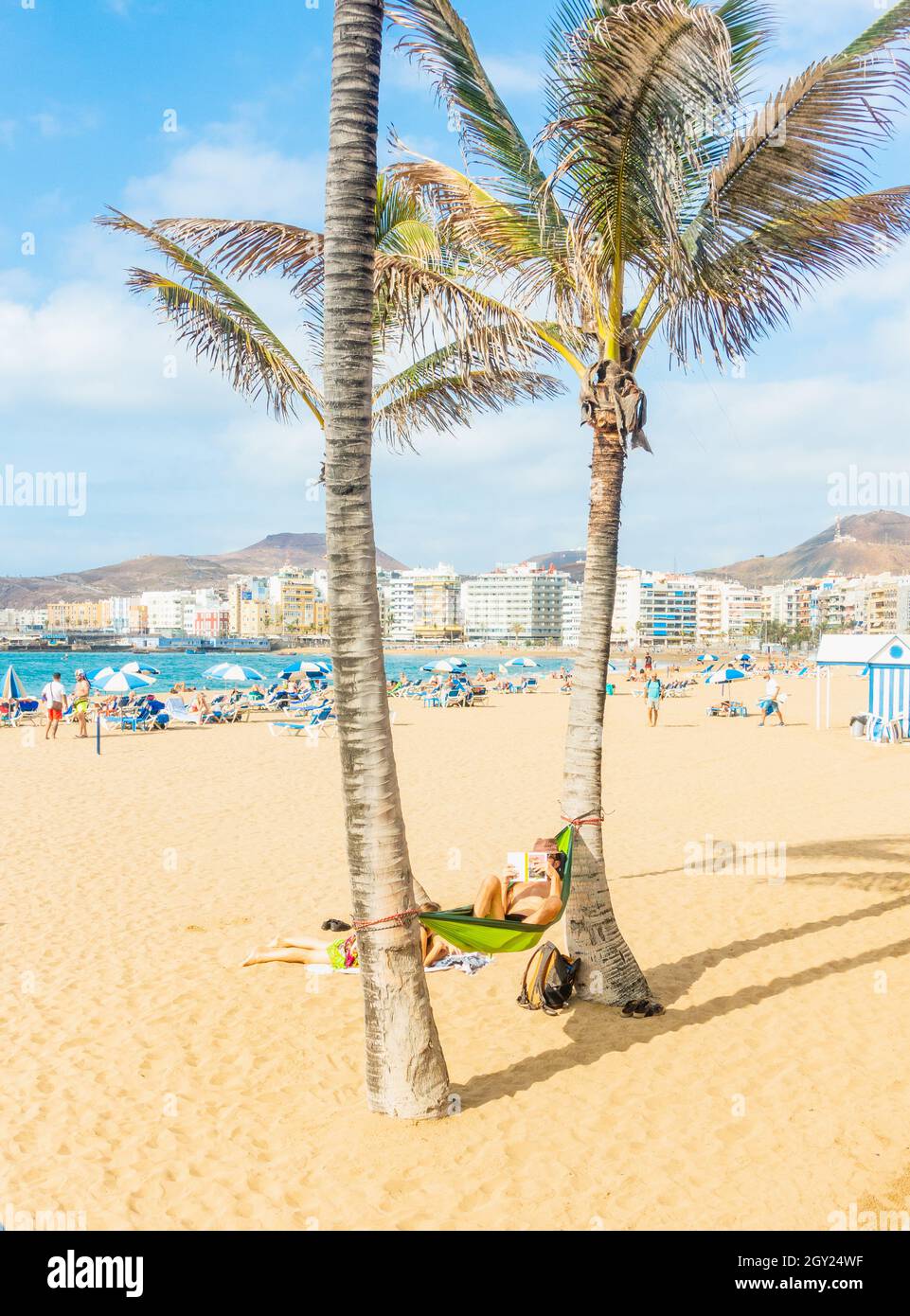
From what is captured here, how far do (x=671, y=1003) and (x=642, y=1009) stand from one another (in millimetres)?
329

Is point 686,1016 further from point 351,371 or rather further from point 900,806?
point 900,806

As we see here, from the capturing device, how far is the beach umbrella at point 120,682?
21.9 m

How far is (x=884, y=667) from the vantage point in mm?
19688

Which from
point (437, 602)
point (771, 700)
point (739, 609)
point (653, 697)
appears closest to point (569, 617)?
point (437, 602)

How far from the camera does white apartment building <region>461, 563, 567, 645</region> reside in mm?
182125

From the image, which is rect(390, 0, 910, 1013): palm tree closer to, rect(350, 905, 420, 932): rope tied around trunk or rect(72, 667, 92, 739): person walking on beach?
rect(350, 905, 420, 932): rope tied around trunk

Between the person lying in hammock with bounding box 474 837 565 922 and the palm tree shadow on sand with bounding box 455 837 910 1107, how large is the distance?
0.73 m

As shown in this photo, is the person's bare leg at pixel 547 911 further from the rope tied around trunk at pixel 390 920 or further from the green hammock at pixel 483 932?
the rope tied around trunk at pixel 390 920

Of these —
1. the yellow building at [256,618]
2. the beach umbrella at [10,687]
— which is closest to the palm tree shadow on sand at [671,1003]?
the beach umbrella at [10,687]

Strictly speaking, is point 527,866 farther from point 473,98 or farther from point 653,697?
point 653,697

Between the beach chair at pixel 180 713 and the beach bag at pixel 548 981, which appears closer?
the beach bag at pixel 548 981

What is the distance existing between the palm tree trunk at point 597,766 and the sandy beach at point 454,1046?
0.25m
